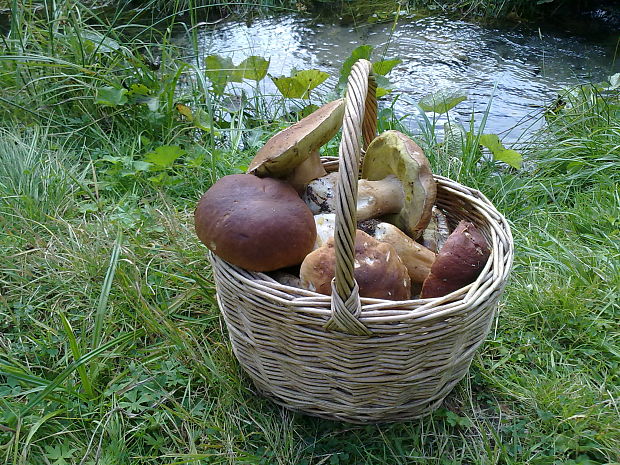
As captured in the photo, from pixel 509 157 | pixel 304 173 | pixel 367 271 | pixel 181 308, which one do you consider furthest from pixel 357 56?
pixel 367 271

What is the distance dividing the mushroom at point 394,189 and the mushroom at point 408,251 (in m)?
0.11

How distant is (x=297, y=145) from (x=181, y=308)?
0.87 m

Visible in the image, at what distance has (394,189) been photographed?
1.89 metres

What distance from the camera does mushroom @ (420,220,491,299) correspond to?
5.06 feet

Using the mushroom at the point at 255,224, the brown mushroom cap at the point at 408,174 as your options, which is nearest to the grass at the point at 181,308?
the mushroom at the point at 255,224

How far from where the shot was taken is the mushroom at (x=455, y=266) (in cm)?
154

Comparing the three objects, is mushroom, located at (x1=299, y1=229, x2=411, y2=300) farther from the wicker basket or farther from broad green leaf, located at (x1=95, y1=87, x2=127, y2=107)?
broad green leaf, located at (x1=95, y1=87, x2=127, y2=107)

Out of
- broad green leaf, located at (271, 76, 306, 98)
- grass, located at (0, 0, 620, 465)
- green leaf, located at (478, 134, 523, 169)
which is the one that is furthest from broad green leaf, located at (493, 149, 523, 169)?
broad green leaf, located at (271, 76, 306, 98)

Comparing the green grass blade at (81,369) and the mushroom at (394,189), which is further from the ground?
the mushroom at (394,189)

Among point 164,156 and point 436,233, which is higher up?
point 436,233

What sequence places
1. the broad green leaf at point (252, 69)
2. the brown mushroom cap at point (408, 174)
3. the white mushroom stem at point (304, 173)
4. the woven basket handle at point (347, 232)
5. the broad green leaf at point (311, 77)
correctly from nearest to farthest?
the woven basket handle at point (347, 232) < the brown mushroom cap at point (408, 174) < the white mushroom stem at point (304, 173) < the broad green leaf at point (311, 77) < the broad green leaf at point (252, 69)

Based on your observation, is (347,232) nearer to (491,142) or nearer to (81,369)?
(81,369)

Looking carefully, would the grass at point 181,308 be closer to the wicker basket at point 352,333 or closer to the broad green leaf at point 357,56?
the wicker basket at point 352,333

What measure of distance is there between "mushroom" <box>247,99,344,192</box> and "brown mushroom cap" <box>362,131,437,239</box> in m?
0.21
